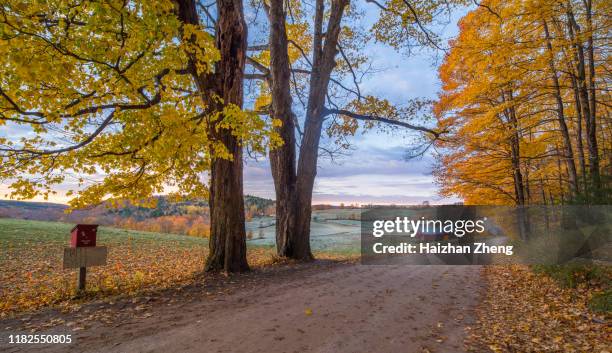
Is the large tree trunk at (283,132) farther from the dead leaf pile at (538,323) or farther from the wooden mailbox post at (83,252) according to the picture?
the dead leaf pile at (538,323)

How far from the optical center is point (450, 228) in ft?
56.8

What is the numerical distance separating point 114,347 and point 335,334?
2533mm

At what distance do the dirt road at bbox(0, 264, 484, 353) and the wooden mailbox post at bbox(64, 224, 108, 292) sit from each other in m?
1.94

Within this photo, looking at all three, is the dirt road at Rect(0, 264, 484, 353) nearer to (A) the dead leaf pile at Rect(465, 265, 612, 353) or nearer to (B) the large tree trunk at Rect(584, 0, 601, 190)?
(A) the dead leaf pile at Rect(465, 265, 612, 353)

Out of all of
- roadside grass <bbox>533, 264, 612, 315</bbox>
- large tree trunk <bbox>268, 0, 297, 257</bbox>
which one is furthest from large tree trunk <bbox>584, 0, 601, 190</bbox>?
large tree trunk <bbox>268, 0, 297, 257</bbox>

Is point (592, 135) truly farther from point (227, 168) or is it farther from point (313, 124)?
point (227, 168)

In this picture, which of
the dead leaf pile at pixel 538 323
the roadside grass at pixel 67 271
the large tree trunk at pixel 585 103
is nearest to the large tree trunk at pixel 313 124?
the roadside grass at pixel 67 271

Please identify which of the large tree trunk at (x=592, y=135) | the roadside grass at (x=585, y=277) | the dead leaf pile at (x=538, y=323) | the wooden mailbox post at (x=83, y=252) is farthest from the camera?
the large tree trunk at (x=592, y=135)

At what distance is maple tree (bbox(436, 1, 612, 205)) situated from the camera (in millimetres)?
9219

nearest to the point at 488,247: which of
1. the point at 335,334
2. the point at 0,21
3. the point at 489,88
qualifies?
the point at 489,88

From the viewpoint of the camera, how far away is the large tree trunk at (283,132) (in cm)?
1038

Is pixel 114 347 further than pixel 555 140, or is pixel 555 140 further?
pixel 555 140

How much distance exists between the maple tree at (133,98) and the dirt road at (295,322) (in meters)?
2.43

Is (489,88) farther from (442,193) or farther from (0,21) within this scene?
(0,21)
